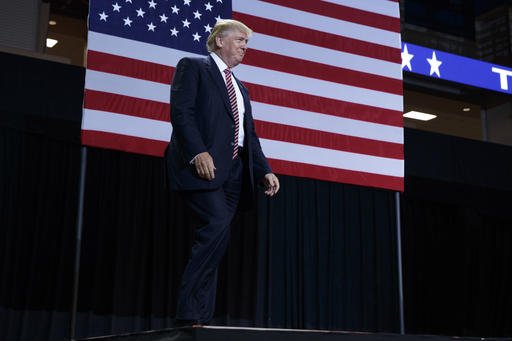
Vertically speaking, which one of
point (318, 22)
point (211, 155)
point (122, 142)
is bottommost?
point (211, 155)

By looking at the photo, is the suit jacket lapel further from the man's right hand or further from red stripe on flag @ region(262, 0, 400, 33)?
red stripe on flag @ region(262, 0, 400, 33)

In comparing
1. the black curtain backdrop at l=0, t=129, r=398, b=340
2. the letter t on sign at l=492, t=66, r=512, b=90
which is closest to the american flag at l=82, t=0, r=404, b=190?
the black curtain backdrop at l=0, t=129, r=398, b=340

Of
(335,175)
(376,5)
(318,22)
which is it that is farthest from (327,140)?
(376,5)

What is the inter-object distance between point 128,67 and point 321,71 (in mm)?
1209

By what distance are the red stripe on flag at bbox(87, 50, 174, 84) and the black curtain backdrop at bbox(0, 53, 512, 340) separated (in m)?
0.50

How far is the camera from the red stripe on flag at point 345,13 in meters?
4.66

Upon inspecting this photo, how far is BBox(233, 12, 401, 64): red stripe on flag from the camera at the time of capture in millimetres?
4488

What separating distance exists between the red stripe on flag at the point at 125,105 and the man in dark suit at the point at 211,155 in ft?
4.72

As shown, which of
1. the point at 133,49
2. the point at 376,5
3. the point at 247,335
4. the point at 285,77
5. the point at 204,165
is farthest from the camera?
the point at 376,5

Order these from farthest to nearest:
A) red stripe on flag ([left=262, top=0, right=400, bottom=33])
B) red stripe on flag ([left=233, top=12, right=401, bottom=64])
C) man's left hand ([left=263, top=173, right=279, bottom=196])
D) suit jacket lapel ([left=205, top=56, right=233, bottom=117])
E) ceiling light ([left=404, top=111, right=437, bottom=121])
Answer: ceiling light ([left=404, top=111, right=437, bottom=121]) → red stripe on flag ([left=262, top=0, right=400, bottom=33]) → red stripe on flag ([left=233, top=12, right=401, bottom=64]) → man's left hand ([left=263, top=173, right=279, bottom=196]) → suit jacket lapel ([left=205, top=56, right=233, bottom=117])

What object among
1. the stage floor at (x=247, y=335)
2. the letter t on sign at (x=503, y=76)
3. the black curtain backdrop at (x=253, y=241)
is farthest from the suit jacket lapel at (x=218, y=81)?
the letter t on sign at (x=503, y=76)

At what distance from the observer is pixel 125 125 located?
157 inches

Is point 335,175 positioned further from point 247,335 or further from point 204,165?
point 247,335

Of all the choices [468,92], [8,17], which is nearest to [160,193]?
[8,17]
